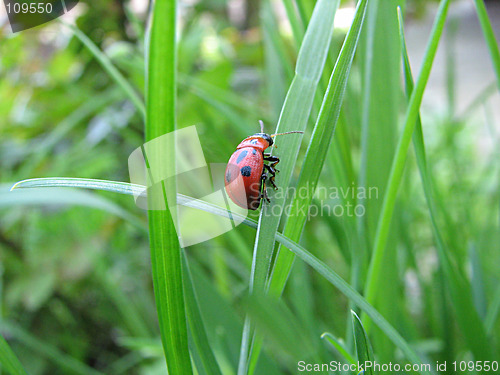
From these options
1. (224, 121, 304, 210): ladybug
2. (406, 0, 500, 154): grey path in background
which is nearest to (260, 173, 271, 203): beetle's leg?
(224, 121, 304, 210): ladybug

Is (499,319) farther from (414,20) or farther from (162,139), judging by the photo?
(414,20)

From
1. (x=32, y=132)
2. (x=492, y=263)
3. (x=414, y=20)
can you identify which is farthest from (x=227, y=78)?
(x=414, y=20)

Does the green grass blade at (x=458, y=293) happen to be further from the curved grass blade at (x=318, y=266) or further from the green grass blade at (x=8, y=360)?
the green grass blade at (x=8, y=360)

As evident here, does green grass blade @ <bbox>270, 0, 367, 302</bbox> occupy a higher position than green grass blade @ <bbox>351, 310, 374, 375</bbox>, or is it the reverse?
green grass blade @ <bbox>270, 0, 367, 302</bbox>

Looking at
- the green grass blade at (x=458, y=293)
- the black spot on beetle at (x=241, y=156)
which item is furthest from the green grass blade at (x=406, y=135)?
the black spot on beetle at (x=241, y=156)

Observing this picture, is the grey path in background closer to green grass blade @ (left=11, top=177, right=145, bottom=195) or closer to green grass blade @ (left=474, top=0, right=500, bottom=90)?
green grass blade @ (left=474, top=0, right=500, bottom=90)

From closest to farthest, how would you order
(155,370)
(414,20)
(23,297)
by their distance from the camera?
1. (155,370)
2. (23,297)
3. (414,20)
